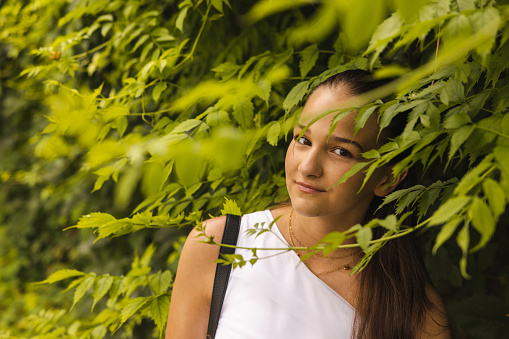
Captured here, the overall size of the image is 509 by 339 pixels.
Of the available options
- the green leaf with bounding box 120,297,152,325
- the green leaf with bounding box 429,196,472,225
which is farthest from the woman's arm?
the green leaf with bounding box 429,196,472,225

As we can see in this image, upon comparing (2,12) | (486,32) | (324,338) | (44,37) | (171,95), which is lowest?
(324,338)

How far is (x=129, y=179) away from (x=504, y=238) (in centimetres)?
160

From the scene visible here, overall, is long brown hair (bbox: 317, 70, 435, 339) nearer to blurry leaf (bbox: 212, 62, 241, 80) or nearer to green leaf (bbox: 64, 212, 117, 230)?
blurry leaf (bbox: 212, 62, 241, 80)

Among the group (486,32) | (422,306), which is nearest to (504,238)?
(422,306)

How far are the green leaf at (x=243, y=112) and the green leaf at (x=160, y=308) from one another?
66 centimetres

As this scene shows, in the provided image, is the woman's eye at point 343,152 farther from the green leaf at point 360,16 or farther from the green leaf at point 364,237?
the green leaf at point 360,16

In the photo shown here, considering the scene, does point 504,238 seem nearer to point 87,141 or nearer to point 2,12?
point 87,141

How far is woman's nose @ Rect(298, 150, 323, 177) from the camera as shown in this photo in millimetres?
1117

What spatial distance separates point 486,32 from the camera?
0.54 metres

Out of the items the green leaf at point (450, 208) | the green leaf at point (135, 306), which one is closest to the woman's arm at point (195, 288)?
the green leaf at point (135, 306)

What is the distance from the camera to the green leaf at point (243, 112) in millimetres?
1218

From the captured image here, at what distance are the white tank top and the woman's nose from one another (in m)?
0.22

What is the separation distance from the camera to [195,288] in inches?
53.4

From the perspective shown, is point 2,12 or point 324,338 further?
point 2,12
